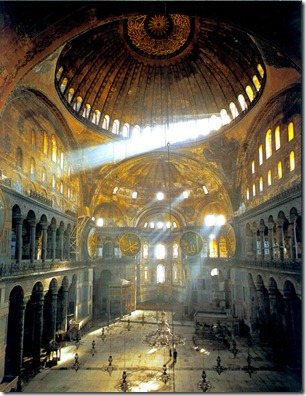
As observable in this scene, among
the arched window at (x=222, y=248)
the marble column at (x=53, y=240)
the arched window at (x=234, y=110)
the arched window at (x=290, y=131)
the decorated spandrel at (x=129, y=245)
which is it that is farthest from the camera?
the arched window at (x=222, y=248)

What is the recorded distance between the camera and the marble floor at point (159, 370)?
13.0 meters

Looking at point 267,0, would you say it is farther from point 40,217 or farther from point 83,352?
point 83,352

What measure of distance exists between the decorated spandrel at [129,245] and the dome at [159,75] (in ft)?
27.5

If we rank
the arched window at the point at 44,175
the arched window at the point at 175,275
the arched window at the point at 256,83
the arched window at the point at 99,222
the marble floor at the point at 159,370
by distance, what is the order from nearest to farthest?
1. the marble floor at the point at 159,370
2. the arched window at the point at 44,175
3. the arched window at the point at 256,83
4. the arched window at the point at 99,222
5. the arched window at the point at 175,275

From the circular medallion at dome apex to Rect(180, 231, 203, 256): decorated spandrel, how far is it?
38.1 feet

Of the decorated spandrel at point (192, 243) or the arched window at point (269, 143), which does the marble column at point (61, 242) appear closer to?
the decorated spandrel at point (192, 243)

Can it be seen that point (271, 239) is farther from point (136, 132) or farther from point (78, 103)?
point (78, 103)

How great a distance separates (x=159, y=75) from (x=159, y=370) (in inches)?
726

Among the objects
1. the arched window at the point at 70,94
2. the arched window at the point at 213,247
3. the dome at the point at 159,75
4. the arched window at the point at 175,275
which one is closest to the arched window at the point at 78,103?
the dome at the point at 159,75

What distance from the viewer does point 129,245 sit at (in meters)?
19.2

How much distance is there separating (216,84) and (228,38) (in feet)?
13.6

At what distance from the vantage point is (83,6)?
938 centimetres

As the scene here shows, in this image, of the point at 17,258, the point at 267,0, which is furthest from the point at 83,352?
the point at 267,0

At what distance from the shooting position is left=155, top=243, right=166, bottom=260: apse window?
34278mm
